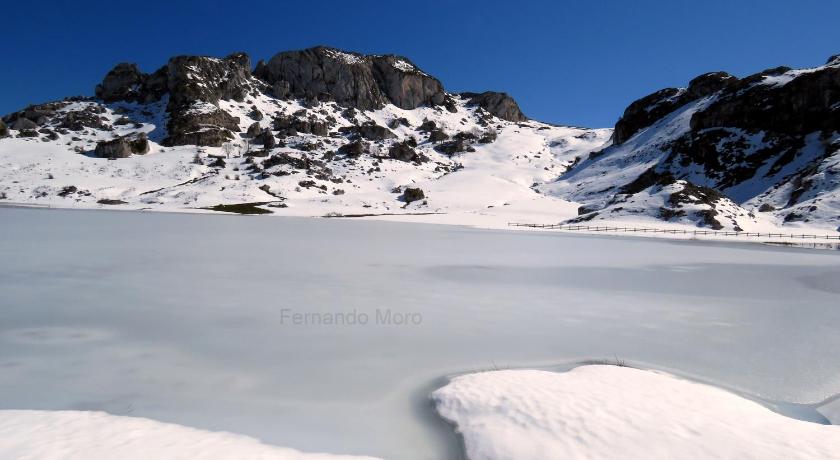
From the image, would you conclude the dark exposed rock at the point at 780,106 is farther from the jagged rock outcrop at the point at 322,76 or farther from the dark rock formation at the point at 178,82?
the dark rock formation at the point at 178,82

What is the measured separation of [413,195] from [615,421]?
88.0 m

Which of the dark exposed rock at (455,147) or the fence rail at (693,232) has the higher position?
the dark exposed rock at (455,147)

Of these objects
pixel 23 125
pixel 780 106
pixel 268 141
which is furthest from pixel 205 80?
pixel 780 106

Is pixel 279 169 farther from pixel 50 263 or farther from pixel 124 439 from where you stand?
pixel 124 439

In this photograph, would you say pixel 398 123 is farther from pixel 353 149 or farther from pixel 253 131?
pixel 253 131

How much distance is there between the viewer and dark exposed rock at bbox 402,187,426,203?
92688 mm

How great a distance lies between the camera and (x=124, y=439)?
16.0 ft

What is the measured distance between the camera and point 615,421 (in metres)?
5.59

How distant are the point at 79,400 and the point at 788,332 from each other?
13804 millimetres

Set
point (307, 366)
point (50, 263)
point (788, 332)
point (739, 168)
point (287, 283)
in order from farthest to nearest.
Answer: point (739, 168) → point (50, 263) → point (287, 283) → point (788, 332) → point (307, 366)

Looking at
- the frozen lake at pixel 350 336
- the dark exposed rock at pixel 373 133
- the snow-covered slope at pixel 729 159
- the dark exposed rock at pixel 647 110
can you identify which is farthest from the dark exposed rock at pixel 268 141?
the frozen lake at pixel 350 336

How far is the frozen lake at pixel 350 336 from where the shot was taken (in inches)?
234

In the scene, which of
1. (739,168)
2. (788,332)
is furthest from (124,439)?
(739,168)

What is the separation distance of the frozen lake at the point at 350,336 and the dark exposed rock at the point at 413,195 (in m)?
74.1
